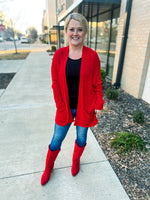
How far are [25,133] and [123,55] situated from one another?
4134 millimetres

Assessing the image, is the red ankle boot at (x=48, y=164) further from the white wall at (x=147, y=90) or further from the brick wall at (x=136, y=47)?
the brick wall at (x=136, y=47)

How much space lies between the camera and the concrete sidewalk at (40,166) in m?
1.99

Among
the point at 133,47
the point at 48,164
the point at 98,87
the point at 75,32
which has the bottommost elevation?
the point at 48,164

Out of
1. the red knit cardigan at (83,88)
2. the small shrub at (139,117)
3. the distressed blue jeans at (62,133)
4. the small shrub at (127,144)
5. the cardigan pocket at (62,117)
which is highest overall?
the red knit cardigan at (83,88)

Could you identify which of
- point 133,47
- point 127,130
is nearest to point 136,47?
point 133,47

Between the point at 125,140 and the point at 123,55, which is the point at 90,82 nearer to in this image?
the point at 125,140

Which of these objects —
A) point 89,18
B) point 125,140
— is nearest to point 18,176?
point 125,140

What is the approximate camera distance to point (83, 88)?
178 centimetres

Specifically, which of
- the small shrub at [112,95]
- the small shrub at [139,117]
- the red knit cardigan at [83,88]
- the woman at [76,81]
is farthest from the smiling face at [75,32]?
the small shrub at [112,95]

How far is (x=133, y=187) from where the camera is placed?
2.10 metres

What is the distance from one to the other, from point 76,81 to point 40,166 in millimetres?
1476

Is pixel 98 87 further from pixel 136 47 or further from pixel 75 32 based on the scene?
pixel 136 47

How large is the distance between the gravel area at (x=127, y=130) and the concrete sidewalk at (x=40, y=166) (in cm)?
13

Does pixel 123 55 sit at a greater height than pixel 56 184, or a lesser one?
greater
